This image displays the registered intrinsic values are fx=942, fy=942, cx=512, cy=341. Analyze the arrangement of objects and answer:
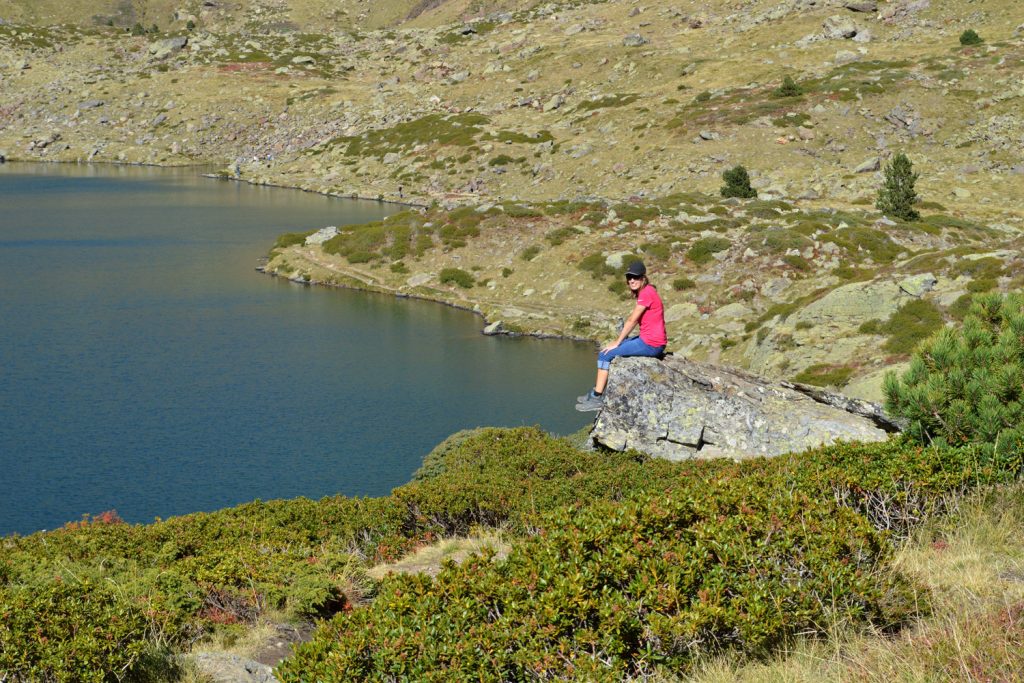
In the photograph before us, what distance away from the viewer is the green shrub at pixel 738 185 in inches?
3214

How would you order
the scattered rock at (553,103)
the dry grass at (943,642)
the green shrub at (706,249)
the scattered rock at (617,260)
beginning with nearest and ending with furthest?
the dry grass at (943,642), the green shrub at (706,249), the scattered rock at (617,260), the scattered rock at (553,103)

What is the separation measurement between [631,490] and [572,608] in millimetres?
10072

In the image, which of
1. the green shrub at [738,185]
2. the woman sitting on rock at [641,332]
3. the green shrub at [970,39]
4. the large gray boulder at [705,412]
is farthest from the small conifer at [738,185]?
the woman sitting on rock at [641,332]

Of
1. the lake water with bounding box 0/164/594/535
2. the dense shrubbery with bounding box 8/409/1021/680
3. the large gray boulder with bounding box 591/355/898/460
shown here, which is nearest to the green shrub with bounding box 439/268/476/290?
the lake water with bounding box 0/164/594/535

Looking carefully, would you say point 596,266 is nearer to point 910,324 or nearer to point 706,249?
point 706,249

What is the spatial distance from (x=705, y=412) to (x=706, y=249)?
4520 cm

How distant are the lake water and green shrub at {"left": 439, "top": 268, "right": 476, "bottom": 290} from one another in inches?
116

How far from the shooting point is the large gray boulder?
22578 mm

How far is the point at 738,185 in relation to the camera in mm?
81812

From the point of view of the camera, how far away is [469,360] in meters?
57.7

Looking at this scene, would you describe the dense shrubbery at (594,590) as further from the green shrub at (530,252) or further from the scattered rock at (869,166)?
the scattered rock at (869,166)

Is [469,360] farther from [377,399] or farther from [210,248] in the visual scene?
[210,248]

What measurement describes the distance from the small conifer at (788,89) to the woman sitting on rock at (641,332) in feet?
280

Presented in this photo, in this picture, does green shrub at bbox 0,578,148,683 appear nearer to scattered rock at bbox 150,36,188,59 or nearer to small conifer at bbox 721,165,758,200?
small conifer at bbox 721,165,758,200
